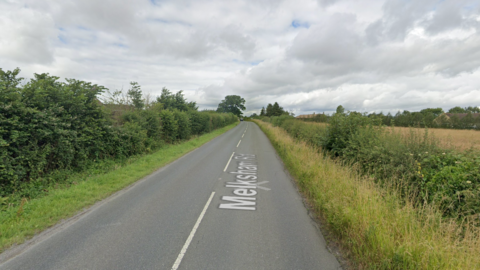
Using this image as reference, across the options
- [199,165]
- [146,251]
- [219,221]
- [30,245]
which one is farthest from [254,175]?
[30,245]

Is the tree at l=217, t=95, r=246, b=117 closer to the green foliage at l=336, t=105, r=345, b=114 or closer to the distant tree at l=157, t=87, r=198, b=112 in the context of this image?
the distant tree at l=157, t=87, r=198, b=112

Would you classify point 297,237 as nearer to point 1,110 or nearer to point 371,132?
point 371,132

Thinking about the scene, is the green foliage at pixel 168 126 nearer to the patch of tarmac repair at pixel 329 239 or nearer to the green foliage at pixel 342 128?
the green foliage at pixel 342 128

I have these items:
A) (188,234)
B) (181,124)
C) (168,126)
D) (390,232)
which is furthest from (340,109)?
(181,124)

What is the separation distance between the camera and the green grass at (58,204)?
403 centimetres

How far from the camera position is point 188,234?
4156mm

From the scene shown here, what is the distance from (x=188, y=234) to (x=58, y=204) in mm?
3660

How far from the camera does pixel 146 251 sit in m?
3.59

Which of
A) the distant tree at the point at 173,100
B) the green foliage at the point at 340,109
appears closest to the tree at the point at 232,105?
the distant tree at the point at 173,100

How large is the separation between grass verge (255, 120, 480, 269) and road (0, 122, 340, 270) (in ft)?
1.56

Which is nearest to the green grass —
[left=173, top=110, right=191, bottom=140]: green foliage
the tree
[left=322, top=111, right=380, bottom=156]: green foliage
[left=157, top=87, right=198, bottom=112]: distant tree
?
[left=322, top=111, right=380, bottom=156]: green foliage

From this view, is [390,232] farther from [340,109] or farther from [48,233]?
[340,109]

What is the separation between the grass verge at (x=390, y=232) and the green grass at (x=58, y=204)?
5919 millimetres

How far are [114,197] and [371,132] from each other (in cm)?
938
